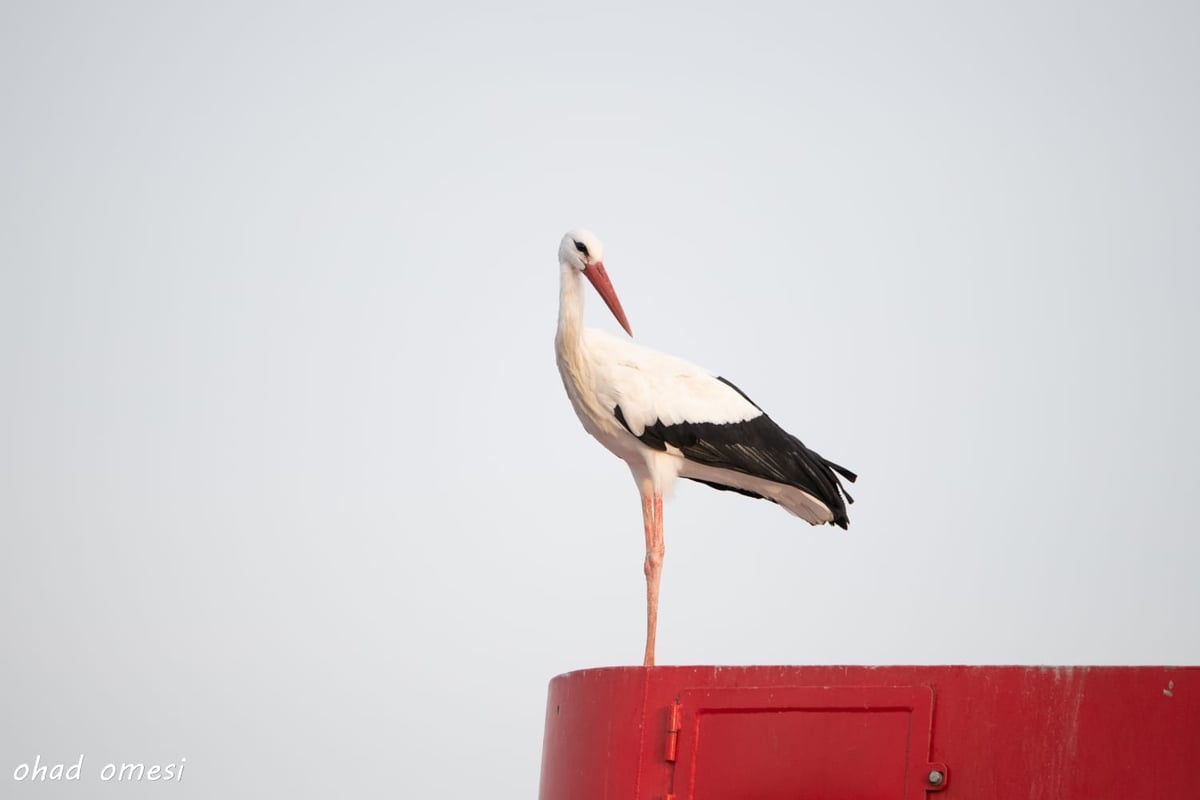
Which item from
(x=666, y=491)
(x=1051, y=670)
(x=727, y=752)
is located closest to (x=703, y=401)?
(x=666, y=491)

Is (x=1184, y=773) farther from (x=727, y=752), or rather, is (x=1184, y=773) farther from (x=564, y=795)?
(x=564, y=795)

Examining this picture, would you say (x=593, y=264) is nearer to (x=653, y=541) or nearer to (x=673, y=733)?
(x=653, y=541)

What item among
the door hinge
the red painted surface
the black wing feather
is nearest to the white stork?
the black wing feather

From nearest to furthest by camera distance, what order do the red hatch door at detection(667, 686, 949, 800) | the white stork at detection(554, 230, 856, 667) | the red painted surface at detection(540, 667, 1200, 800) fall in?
the red painted surface at detection(540, 667, 1200, 800) → the red hatch door at detection(667, 686, 949, 800) → the white stork at detection(554, 230, 856, 667)

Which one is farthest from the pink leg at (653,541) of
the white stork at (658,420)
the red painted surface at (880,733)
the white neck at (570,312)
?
the red painted surface at (880,733)

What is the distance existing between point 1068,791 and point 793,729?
113cm

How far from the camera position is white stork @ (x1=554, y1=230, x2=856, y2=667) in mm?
9344

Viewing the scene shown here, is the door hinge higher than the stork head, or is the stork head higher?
the stork head

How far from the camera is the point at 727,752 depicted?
19.2 ft

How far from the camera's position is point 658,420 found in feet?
30.6

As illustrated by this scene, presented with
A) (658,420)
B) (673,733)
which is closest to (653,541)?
(658,420)

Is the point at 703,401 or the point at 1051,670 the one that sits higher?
the point at 703,401

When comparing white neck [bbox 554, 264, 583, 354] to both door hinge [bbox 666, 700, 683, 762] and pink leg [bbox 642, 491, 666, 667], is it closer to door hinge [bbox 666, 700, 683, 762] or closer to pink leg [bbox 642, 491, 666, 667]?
pink leg [bbox 642, 491, 666, 667]

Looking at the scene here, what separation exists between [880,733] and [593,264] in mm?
4726
